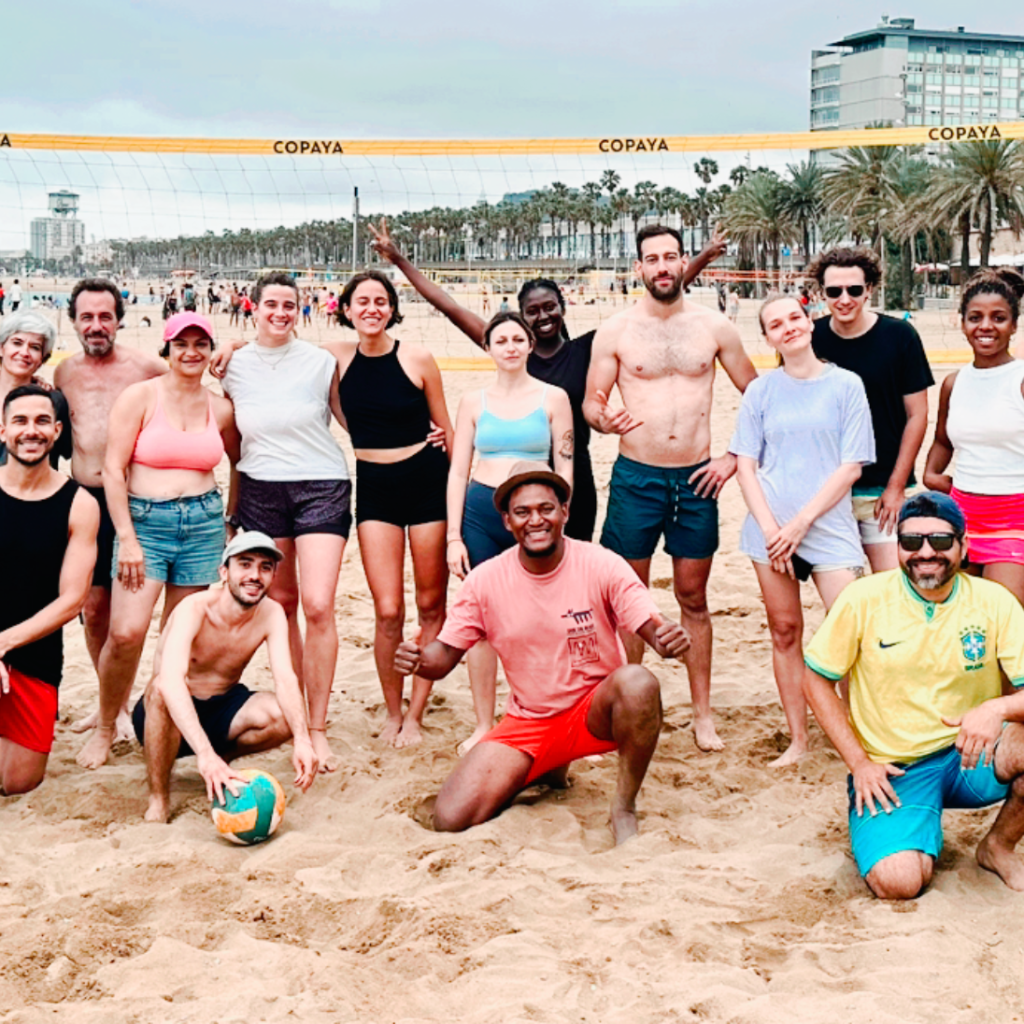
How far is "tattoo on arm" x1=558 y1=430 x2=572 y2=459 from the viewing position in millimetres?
4293

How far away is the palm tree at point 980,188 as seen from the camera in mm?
33000

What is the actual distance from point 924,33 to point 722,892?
369 feet

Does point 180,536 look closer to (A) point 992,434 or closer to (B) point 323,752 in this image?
(B) point 323,752

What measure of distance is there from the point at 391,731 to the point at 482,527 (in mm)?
911

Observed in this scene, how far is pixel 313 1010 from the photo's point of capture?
269cm

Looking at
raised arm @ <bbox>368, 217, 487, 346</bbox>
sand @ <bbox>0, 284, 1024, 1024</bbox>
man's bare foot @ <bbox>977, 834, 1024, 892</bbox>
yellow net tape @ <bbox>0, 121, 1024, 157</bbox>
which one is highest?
yellow net tape @ <bbox>0, 121, 1024, 157</bbox>

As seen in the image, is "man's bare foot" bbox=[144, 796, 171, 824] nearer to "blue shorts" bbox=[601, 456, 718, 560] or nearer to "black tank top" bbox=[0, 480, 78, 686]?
"black tank top" bbox=[0, 480, 78, 686]

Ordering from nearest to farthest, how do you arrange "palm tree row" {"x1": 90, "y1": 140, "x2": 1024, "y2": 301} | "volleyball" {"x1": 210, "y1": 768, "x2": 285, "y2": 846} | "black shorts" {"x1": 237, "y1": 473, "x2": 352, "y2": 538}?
"volleyball" {"x1": 210, "y1": 768, "x2": 285, "y2": 846}
"black shorts" {"x1": 237, "y1": 473, "x2": 352, "y2": 538}
"palm tree row" {"x1": 90, "y1": 140, "x2": 1024, "y2": 301}

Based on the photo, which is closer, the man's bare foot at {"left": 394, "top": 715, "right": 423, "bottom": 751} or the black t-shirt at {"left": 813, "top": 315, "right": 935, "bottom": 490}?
the black t-shirt at {"left": 813, "top": 315, "right": 935, "bottom": 490}

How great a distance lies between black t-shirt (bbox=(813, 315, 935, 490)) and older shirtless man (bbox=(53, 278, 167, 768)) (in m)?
2.56

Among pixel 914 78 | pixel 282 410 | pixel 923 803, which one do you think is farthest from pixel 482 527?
pixel 914 78

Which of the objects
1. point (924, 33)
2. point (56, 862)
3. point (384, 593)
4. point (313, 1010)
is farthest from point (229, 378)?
point (924, 33)

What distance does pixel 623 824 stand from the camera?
3.69 m

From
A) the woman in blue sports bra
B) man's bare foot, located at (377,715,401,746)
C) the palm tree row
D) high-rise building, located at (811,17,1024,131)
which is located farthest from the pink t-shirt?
high-rise building, located at (811,17,1024,131)
